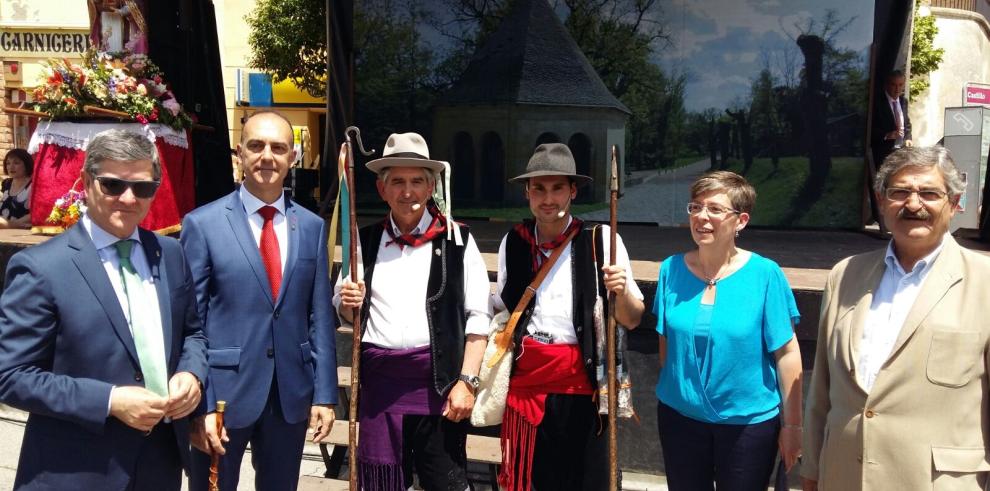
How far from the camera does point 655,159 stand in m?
9.98

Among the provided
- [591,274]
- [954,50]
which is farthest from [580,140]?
[954,50]

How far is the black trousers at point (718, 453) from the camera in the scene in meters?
2.79

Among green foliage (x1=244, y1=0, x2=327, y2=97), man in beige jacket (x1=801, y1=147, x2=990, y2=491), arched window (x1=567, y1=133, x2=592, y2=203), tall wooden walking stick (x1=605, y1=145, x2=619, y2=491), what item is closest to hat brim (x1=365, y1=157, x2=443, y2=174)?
tall wooden walking stick (x1=605, y1=145, x2=619, y2=491)

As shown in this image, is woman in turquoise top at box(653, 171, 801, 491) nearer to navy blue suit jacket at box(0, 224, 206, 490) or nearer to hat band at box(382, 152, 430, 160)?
hat band at box(382, 152, 430, 160)

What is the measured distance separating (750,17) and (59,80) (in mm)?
7530

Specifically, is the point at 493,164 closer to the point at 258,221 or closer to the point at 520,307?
the point at 520,307

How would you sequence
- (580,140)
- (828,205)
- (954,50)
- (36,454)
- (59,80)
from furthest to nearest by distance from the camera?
(954,50), (580,140), (828,205), (59,80), (36,454)

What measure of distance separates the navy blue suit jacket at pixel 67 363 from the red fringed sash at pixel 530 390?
4.55 ft

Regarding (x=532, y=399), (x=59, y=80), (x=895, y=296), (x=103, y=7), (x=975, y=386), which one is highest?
(x=103, y=7)

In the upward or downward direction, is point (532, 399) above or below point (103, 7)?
below

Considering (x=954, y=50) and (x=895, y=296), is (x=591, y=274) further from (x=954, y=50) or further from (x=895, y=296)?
(x=954, y=50)

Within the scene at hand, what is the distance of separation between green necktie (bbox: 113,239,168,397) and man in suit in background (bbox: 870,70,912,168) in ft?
27.3

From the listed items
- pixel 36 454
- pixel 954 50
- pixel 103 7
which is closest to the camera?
pixel 36 454

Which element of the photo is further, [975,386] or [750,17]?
[750,17]
